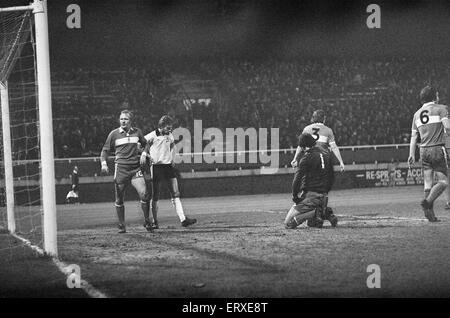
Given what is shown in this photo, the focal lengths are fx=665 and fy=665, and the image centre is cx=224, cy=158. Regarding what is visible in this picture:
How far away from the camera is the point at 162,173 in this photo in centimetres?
1212

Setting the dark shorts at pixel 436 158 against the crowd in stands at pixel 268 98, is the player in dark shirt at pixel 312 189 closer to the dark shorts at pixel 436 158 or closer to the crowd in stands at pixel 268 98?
the dark shorts at pixel 436 158

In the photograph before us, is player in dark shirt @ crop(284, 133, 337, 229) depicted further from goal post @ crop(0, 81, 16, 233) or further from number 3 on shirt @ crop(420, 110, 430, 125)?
goal post @ crop(0, 81, 16, 233)

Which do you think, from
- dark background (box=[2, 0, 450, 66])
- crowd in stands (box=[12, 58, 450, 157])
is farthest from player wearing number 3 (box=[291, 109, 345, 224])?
dark background (box=[2, 0, 450, 66])

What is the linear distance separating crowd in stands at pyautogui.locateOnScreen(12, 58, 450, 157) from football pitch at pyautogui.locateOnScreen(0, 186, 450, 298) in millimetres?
14913

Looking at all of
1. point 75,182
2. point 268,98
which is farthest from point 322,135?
point 268,98

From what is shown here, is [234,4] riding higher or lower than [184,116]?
higher

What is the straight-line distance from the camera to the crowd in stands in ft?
91.7

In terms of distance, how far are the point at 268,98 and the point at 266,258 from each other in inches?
906
